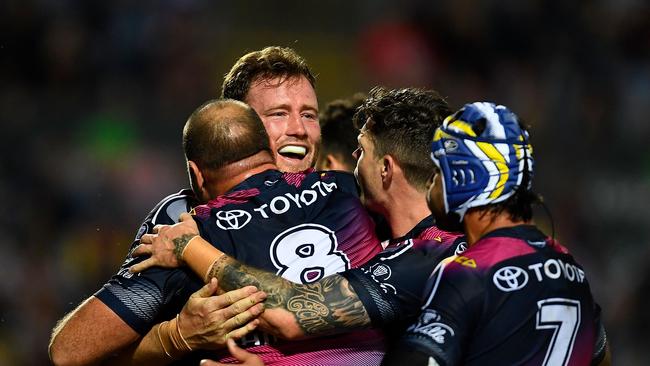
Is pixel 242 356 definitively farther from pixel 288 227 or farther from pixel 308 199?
pixel 308 199

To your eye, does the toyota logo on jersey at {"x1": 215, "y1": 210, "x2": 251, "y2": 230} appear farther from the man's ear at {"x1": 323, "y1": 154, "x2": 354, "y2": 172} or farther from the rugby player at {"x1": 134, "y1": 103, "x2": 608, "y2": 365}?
the man's ear at {"x1": 323, "y1": 154, "x2": 354, "y2": 172}

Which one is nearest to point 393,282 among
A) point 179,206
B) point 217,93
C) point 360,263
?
point 360,263

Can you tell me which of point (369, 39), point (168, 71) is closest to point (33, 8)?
point (168, 71)

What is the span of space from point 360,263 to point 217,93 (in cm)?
828

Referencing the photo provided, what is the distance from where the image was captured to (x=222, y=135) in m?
4.62

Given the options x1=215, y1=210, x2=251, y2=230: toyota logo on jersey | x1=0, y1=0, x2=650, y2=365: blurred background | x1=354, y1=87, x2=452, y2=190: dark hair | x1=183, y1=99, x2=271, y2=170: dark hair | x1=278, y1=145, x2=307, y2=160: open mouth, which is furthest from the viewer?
x1=0, y1=0, x2=650, y2=365: blurred background

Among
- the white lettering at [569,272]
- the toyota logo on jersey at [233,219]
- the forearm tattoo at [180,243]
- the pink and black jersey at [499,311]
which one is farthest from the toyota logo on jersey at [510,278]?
the forearm tattoo at [180,243]

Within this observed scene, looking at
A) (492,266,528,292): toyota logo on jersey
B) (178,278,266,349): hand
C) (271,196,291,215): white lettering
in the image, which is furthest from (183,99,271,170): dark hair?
(492,266,528,292): toyota logo on jersey

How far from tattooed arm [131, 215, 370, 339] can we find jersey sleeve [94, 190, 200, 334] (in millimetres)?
60

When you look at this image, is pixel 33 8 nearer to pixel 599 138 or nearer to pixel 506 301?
pixel 599 138

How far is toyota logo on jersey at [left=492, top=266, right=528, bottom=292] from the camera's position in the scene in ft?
12.7

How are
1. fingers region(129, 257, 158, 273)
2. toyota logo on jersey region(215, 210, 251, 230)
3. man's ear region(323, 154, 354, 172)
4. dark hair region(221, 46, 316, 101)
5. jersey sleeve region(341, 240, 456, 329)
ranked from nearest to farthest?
jersey sleeve region(341, 240, 456, 329)
fingers region(129, 257, 158, 273)
toyota logo on jersey region(215, 210, 251, 230)
dark hair region(221, 46, 316, 101)
man's ear region(323, 154, 354, 172)

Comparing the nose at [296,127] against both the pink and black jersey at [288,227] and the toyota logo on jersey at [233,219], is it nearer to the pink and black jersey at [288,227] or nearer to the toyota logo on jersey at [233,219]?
the pink and black jersey at [288,227]

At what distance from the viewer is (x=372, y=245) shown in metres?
4.81
